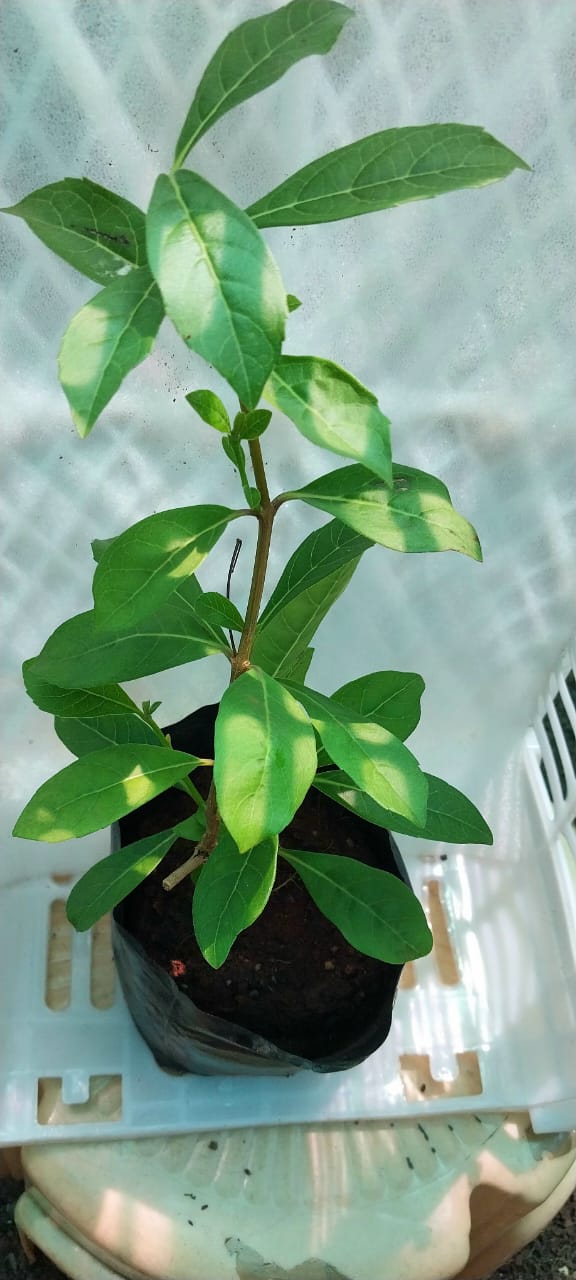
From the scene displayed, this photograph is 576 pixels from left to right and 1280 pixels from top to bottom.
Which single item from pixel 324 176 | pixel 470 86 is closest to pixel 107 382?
pixel 324 176

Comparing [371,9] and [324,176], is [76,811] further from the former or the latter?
[371,9]

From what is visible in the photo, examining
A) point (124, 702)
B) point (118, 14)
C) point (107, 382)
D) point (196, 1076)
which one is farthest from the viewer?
point (196, 1076)

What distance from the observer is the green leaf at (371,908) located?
0.77 m

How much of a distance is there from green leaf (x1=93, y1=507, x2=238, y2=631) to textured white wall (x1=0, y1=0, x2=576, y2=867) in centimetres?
32

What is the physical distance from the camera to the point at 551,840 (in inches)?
43.4

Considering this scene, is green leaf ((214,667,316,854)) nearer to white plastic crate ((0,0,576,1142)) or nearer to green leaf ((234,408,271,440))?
green leaf ((234,408,271,440))

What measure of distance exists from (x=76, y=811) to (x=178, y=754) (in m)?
0.09

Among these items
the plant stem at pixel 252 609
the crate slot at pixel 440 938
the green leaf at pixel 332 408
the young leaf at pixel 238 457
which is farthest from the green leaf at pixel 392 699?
the crate slot at pixel 440 938

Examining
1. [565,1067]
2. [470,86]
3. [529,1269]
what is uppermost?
[470,86]

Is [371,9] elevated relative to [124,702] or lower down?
elevated

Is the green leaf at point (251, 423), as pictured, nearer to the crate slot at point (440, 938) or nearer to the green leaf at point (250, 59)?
the green leaf at point (250, 59)

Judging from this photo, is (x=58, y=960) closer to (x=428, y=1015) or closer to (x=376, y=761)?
(x=428, y=1015)

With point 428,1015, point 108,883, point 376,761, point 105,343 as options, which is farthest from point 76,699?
point 428,1015

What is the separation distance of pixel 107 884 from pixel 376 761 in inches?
11.5
